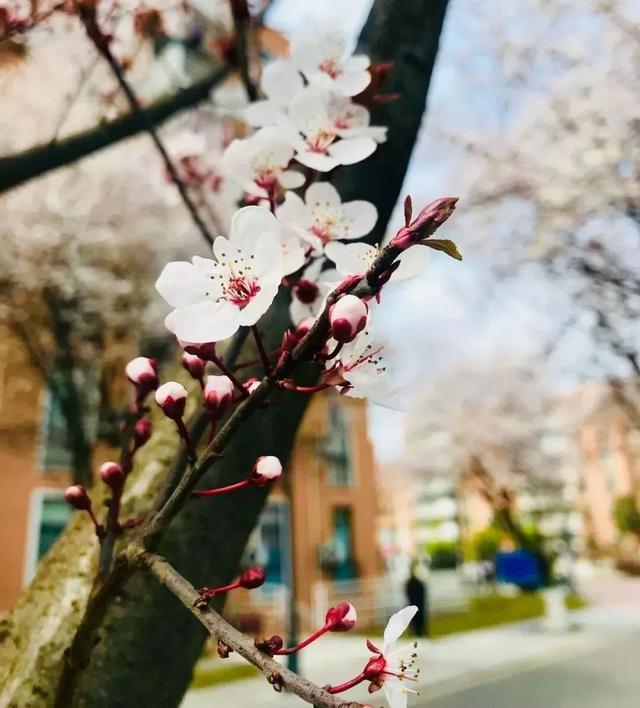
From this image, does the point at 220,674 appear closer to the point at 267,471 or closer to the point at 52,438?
the point at 52,438

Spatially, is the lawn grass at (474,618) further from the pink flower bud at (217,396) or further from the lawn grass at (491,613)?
the pink flower bud at (217,396)

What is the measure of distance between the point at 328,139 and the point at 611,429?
15927 millimetres

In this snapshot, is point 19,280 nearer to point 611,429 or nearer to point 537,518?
point 611,429

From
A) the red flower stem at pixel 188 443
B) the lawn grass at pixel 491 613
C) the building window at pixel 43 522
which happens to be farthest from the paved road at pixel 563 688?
the building window at pixel 43 522

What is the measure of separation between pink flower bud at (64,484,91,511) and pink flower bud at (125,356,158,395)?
155 mm

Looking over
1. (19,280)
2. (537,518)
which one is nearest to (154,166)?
(19,280)

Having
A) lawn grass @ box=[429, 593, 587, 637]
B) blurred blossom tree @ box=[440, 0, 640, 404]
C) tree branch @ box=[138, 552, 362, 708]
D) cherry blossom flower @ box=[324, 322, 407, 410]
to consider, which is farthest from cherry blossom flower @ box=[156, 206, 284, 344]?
lawn grass @ box=[429, 593, 587, 637]

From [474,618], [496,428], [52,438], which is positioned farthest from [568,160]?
[496,428]

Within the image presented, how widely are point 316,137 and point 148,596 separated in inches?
28.7

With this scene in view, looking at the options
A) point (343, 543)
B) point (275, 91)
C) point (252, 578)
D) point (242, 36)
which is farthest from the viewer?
point (343, 543)

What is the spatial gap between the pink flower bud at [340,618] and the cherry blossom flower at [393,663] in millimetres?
56

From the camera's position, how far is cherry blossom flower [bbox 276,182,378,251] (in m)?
0.86

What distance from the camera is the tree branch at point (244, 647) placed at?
460 mm

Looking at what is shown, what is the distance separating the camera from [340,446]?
15367 mm
